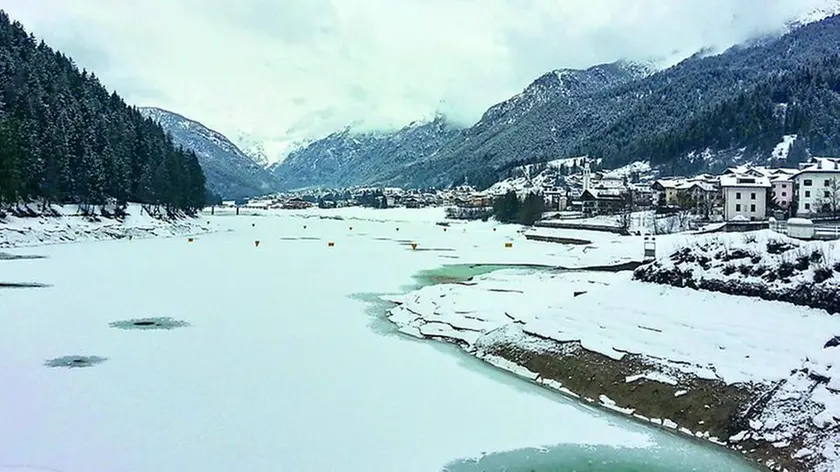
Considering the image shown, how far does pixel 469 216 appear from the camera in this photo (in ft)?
494

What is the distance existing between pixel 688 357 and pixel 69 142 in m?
72.8

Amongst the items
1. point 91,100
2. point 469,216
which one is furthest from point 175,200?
point 469,216

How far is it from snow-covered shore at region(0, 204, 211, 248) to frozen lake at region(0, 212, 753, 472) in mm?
31215

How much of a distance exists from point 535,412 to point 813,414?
223 inches

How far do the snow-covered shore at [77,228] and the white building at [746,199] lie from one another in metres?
67.3

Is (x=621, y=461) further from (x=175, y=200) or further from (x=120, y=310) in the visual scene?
(x=175, y=200)

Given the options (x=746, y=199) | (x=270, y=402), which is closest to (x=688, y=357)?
(x=270, y=402)

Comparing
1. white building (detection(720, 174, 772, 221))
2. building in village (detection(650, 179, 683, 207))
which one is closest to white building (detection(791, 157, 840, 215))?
white building (detection(720, 174, 772, 221))

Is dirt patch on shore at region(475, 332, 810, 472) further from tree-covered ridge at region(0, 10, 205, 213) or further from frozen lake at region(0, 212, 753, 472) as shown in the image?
→ tree-covered ridge at region(0, 10, 205, 213)

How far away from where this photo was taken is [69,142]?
238 feet

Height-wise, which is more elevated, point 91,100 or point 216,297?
point 91,100

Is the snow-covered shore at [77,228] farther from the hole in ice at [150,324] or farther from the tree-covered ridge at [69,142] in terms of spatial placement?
the hole in ice at [150,324]

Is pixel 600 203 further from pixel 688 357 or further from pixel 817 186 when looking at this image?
pixel 688 357

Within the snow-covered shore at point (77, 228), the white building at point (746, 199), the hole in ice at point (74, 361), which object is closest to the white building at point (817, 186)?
the white building at point (746, 199)
